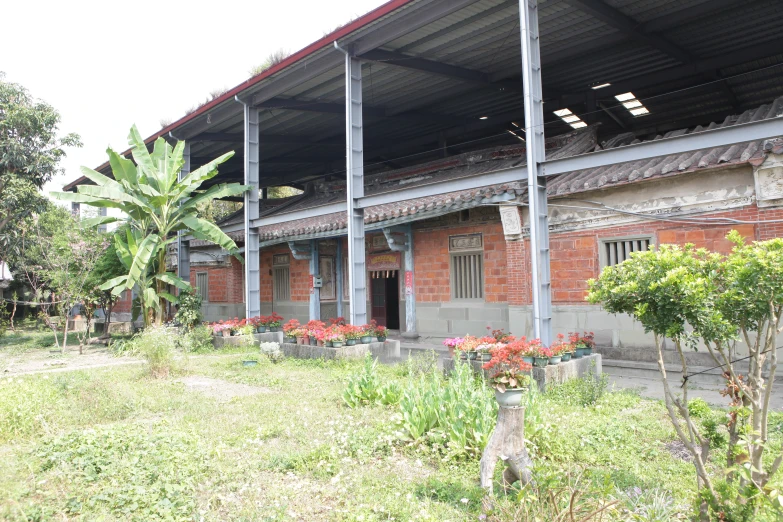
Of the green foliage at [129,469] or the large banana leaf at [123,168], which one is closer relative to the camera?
the green foliage at [129,469]

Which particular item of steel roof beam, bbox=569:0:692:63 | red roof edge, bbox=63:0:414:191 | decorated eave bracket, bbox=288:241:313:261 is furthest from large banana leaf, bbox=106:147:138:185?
steel roof beam, bbox=569:0:692:63

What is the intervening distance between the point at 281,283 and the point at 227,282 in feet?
7.77

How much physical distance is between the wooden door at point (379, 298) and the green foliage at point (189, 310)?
5024 mm

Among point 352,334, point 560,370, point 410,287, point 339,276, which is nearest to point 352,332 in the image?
point 352,334

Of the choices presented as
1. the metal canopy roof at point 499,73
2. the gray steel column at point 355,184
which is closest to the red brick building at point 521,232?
the gray steel column at point 355,184

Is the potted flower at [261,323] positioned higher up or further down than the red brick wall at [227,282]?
further down

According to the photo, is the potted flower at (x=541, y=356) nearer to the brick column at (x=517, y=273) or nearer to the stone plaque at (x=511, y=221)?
the brick column at (x=517, y=273)

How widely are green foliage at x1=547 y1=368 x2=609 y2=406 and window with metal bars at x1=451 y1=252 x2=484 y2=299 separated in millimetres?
4794

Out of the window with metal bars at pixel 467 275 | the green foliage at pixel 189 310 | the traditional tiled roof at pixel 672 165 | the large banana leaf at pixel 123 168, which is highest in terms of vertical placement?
the large banana leaf at pixel 123 168

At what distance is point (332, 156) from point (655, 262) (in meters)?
18.7

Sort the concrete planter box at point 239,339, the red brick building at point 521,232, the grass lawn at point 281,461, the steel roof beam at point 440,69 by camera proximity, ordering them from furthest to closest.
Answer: the concrete planter box at point 239,339 → the steel roof beam at point 440,69 → the red brick building at point 521,232 → the grass lawn at point 281,461

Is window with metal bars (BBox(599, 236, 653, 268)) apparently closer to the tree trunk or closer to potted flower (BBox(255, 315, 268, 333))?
the tree trunk

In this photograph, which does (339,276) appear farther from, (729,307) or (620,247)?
(729,307)

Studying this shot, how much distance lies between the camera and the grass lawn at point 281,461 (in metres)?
3.84
